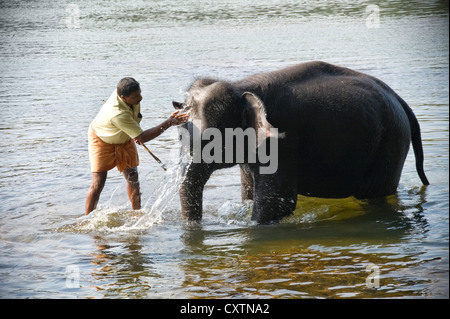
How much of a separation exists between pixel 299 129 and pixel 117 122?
1.52 m

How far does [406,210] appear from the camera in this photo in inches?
256

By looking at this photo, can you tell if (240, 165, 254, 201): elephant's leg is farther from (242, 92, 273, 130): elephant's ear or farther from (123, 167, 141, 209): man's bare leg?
(123, 167, 141, 209): man's bare leg

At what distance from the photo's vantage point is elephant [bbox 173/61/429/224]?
596 centimetres

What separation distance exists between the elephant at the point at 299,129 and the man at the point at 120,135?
14.1 inches

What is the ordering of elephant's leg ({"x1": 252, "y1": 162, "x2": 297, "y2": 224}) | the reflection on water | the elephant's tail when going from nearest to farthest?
the reflection on water
elephant's leg ({"x1": 252, "y1": 162, "x2": 297, "y2": 224})
the elephant's tail

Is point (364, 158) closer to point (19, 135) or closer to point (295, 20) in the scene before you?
point (19, 135)

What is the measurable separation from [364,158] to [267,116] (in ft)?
3.10

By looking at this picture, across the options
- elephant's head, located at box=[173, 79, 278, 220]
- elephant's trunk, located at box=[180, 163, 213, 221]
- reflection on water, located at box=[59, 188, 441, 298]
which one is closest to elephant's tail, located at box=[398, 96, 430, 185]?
reflection on water, located at box=[59, 188, 441, 298]

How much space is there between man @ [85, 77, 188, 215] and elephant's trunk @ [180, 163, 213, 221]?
0.41m

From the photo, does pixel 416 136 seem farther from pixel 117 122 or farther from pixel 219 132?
pixel 117 122

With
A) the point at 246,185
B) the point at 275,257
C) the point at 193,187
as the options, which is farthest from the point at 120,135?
the point at 275,257

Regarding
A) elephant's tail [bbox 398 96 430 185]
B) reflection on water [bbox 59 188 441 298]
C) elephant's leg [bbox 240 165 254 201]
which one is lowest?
reflection on water [bbox 59 188 441 298]

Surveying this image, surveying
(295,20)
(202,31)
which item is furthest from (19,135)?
(295,20)

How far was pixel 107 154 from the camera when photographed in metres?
6.64
